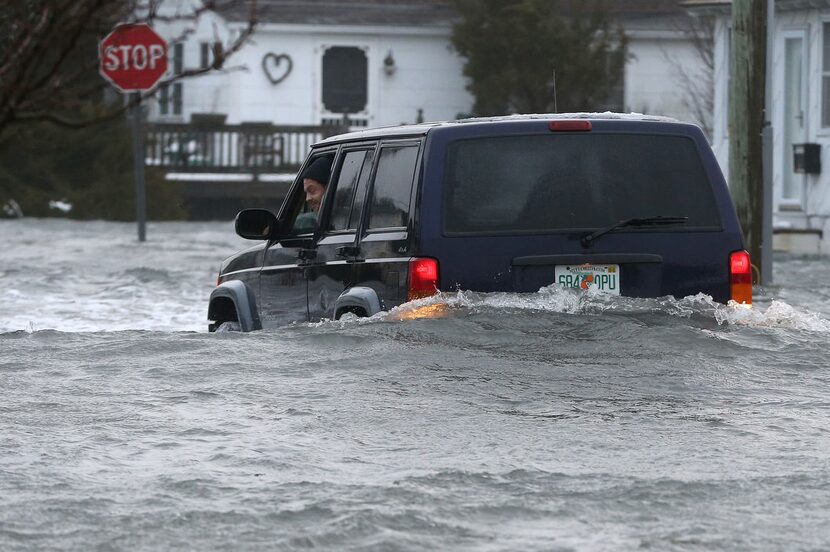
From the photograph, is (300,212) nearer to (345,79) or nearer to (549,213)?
(549,213)

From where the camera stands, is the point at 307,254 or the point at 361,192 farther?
the point at 307,254

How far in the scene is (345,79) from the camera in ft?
136

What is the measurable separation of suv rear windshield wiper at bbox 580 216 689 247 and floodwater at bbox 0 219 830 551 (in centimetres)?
29

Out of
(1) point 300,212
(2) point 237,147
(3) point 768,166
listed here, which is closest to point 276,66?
(2) point 237,147

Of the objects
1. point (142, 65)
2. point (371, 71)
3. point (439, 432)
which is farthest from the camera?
point (371, 71)

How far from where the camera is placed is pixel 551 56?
37.9m

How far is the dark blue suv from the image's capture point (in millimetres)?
8812

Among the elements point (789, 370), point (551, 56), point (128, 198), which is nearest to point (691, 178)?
point (789, 370)

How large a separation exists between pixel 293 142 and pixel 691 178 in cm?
3037

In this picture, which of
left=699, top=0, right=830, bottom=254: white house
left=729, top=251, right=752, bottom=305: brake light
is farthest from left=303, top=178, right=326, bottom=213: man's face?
left=699, top=0, right=830, bottom=254: white house

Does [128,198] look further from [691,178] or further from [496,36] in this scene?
[691,178]

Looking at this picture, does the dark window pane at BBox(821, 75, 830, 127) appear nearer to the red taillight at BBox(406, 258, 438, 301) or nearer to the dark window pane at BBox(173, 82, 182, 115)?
the red taillight at BBox(406, 258, 438, 301)

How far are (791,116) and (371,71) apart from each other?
678 inches

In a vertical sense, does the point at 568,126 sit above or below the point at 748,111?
below
